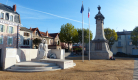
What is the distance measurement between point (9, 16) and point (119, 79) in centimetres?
2616

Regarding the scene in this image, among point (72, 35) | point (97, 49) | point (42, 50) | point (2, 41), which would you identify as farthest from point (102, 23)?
point (2, 41)

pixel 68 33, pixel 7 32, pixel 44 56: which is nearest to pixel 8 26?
pixel 7 32

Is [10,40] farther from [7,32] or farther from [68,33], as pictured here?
[68,33]

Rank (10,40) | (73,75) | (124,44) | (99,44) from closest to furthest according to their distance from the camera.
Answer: (73,75), (10,40), (99,44), (124,44)

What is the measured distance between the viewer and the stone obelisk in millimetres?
26109

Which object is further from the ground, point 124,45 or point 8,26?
point 8,26

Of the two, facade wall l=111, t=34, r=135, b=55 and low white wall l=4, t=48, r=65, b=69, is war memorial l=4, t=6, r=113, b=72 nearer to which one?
low white wall l=4, t=48, r=65, b=69

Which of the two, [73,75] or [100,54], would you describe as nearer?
[73,75]

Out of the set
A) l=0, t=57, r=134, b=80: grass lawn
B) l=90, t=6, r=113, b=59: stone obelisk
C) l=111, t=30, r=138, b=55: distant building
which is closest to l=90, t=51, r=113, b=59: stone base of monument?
l=90, t=6, r=113, b=59: stone obelisk

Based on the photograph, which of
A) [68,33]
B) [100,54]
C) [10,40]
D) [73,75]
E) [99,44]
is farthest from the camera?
[68,33]

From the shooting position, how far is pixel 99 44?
27.2 m

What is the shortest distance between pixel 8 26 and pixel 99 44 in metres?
21.5

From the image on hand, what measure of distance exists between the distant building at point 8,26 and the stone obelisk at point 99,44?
18.9 meters

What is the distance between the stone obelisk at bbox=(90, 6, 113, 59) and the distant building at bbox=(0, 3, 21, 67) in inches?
745
